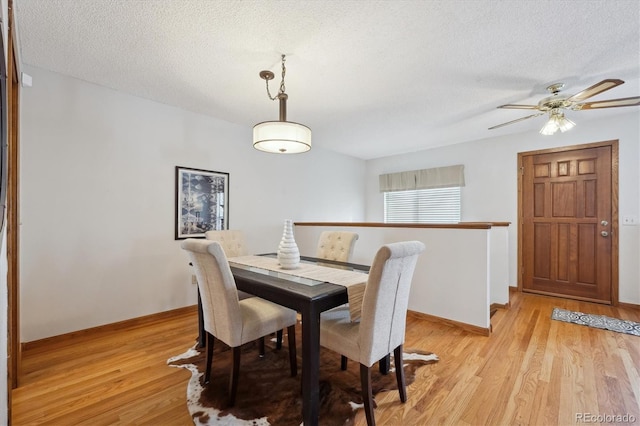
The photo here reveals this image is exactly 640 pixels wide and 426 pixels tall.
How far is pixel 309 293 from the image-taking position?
1549 mm

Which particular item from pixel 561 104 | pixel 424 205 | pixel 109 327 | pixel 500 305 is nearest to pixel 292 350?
pixel 109 327

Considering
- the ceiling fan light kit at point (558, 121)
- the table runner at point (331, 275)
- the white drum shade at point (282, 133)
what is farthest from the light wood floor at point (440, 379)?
the ceiling fan light kit at point (558, 121)

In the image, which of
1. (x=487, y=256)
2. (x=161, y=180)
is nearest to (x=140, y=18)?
(x=161, y=180)

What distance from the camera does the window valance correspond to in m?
4.68

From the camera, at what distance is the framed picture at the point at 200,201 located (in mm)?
3201

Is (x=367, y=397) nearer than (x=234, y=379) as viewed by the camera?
Yes

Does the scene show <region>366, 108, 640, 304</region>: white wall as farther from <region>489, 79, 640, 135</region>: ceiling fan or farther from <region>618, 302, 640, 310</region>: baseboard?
<region>489, 79, 640, 135</region>: ceiling fan

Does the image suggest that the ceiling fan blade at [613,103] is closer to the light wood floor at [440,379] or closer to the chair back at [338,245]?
the light wood floor at [440,379]

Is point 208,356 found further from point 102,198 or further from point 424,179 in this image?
point 424,179

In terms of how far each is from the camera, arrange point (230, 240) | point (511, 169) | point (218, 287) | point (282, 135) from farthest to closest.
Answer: point (511, 169) → point (230, 240) → point (282, 135) → point (218, 287)

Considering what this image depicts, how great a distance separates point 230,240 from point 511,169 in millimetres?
4007

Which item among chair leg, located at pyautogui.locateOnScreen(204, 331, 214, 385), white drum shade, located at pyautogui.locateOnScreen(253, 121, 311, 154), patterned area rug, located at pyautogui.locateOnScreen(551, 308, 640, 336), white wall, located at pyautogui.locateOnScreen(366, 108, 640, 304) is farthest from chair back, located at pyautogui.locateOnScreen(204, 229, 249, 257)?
patterned area rug, located at pyautogui.locateOnScreen(551, 308, 640, 336)

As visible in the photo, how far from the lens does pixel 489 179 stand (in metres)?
4.42

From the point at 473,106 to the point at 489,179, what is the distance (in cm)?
168
